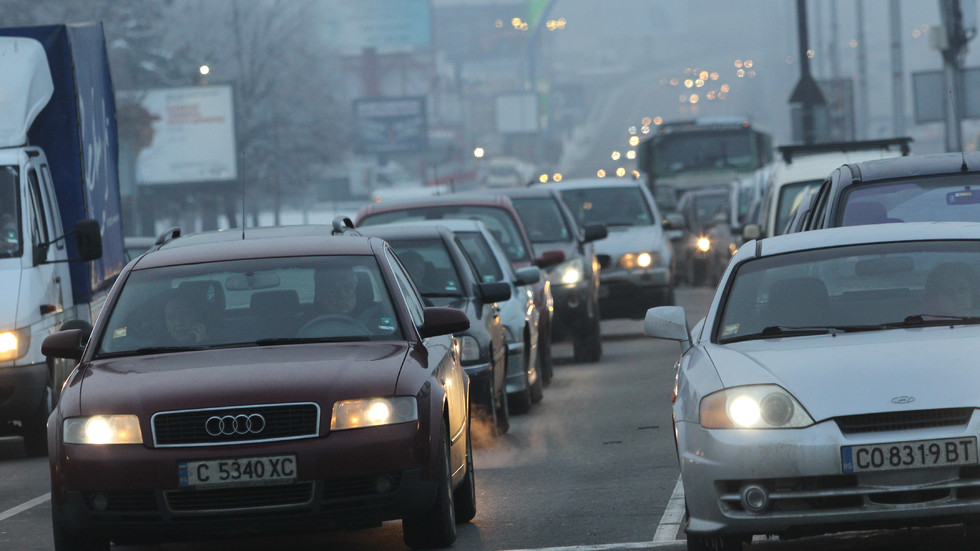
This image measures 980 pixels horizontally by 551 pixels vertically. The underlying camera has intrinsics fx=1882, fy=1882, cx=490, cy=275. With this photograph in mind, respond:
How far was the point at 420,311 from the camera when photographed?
8984mm

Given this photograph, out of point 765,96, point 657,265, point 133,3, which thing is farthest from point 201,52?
point 765,96

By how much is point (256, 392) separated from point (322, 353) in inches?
24.0

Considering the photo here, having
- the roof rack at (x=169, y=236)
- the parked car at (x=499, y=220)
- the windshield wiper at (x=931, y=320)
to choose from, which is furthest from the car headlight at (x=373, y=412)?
the parked car at (x=499, y=220)

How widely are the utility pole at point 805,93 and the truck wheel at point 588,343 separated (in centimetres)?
1860

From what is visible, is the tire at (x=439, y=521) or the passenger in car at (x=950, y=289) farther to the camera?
the tire at (x=439, y=521)

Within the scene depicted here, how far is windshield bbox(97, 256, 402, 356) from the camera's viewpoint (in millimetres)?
8242

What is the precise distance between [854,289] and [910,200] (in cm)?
308

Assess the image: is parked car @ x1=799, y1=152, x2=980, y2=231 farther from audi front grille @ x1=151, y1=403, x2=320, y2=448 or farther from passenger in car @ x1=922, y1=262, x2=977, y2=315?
audi front grille @ x1=151, y1=403, x2=320, y2=448

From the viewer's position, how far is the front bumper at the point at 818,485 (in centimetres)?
643

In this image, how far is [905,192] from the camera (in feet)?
35.2

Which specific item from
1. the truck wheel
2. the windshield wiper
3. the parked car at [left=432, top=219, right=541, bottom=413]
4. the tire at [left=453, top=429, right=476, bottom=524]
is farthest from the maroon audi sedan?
the truck wheel

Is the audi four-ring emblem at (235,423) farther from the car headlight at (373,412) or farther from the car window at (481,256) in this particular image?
the car window at (481,256)

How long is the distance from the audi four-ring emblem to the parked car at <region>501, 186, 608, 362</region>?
11.0 meters

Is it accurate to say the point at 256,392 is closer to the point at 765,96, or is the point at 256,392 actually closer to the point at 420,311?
the point at 420,311
